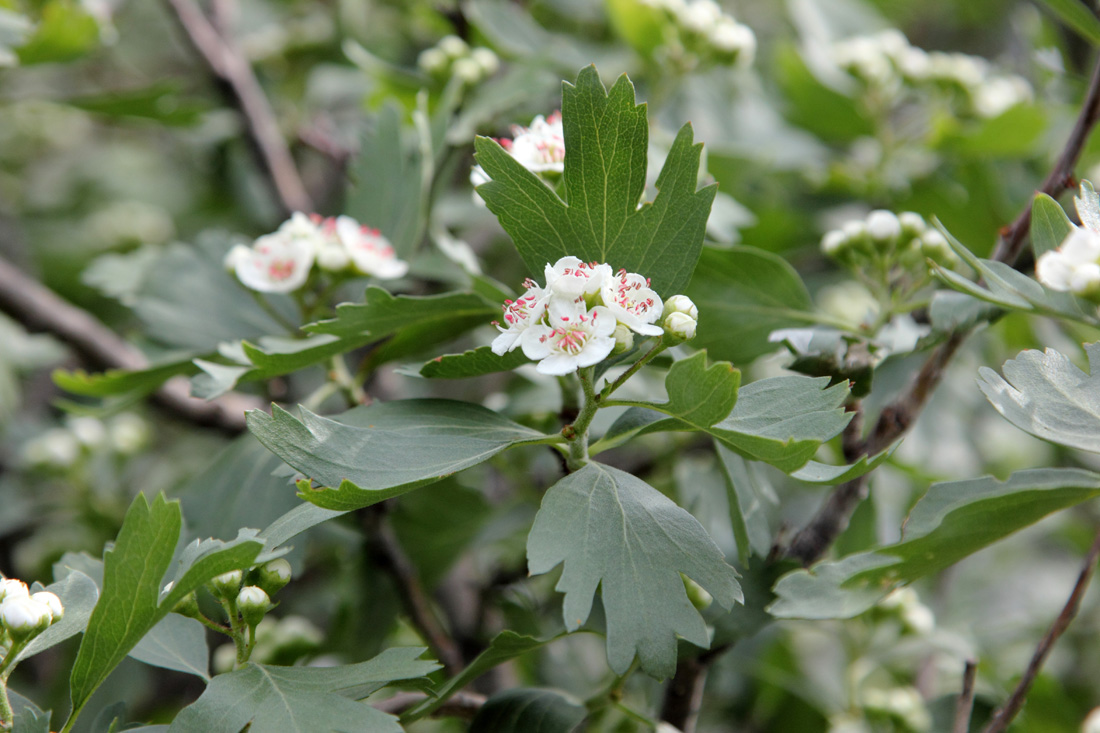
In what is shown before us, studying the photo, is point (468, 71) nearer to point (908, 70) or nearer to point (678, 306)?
point (678, 306)

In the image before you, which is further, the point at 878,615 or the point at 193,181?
the point at 193,181

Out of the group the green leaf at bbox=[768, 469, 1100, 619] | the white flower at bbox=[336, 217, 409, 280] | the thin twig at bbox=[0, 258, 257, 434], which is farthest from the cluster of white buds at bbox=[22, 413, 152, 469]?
the green leaf at bbox=[768, 469, 1100, 619]

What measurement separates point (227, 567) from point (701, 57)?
1430mm

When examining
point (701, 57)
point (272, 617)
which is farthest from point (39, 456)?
point (701, 57)

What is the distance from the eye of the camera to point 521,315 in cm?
96

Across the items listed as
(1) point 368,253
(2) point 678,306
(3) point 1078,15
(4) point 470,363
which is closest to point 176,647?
(4) point 470,363

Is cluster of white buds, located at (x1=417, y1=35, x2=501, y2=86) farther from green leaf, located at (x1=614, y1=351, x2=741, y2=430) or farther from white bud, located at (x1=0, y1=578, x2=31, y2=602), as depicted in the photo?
white bud, located at (x1=0, y1=578, x2=31, y2=602)

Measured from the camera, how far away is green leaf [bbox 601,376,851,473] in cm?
81

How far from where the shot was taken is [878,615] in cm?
154

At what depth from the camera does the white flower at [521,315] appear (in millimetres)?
871

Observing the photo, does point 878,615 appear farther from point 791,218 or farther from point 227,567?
point 227,567

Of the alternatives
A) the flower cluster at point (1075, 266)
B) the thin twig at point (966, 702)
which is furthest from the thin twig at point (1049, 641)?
the flower cluster at point (1075, 266)

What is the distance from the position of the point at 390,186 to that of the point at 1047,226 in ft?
2.88

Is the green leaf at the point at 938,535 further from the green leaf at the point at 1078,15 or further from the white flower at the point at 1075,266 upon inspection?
the green leaf at the point at 1078,15
